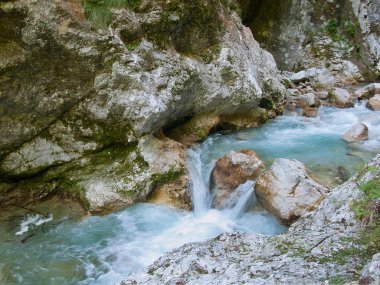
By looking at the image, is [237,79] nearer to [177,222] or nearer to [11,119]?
[177,222]

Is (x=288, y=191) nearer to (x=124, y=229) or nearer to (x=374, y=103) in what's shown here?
(x=124, y=229)

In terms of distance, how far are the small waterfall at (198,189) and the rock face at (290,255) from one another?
9.50 ft

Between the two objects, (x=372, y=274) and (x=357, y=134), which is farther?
(x=357, y=134)

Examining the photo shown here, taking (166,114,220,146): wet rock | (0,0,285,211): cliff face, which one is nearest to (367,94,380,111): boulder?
(166,114,220,146): wet rock

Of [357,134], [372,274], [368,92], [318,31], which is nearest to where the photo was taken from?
[372,274]

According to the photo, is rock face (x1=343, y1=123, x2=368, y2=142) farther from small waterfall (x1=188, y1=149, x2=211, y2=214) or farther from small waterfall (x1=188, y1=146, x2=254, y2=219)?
small waterfall (x1=188, y1=149, x2=211, y2=214)

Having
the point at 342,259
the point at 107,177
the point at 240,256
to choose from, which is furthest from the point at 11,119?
the point at 342,259

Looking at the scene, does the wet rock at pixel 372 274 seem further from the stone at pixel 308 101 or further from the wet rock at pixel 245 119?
the stone at pixel 308 101

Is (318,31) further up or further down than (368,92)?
further up

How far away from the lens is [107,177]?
7059 millimetres

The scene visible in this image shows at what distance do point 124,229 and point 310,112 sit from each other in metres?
7.58

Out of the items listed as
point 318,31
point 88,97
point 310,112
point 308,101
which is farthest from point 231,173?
point 318,31

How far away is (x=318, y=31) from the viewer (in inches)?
667

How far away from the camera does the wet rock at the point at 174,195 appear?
22.7 ft
